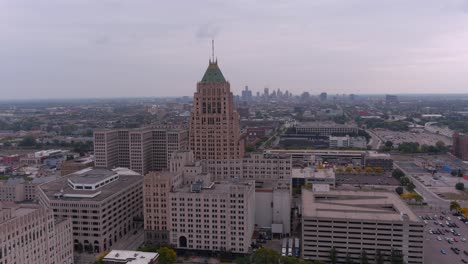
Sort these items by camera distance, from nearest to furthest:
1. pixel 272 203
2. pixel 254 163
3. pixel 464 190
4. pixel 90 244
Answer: pixel 90 244, pixel 272 203, pixel 254 163, pixel 464 190

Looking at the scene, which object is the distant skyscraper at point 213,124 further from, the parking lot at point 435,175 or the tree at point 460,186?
the tree at point 460,186

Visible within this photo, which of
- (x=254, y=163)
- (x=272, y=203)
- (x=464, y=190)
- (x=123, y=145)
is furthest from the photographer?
(x=123, y=145)

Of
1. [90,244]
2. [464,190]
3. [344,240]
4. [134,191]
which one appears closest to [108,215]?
[90,244]

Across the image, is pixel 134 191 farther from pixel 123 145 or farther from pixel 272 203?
pixel 123 145

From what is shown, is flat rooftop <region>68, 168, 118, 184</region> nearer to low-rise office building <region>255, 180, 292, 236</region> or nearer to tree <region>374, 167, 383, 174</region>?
low-rise office building <region>255, 180, 292, 236</region>

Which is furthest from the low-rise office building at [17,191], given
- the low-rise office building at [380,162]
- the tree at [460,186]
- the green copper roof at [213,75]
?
the tree at [460,186]

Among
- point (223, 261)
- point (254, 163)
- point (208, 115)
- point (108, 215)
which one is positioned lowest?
point (223, 261)

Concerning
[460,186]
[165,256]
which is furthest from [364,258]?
[460,186]

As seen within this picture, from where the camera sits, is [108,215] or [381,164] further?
[381,164]

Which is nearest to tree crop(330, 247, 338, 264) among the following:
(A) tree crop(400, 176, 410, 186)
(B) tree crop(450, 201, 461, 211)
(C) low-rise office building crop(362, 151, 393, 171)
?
(B) tree crop(450, 201, 461, 211)
